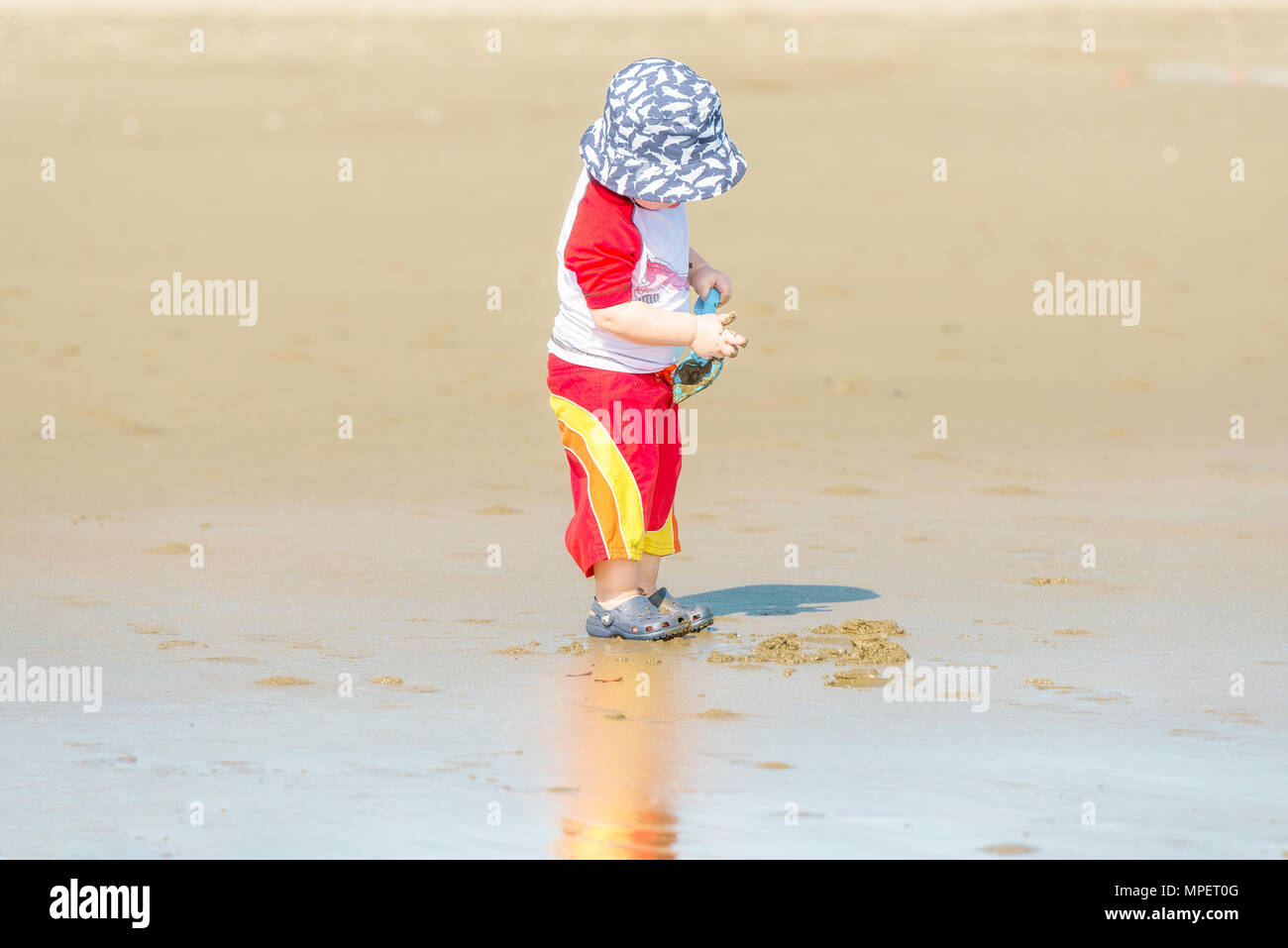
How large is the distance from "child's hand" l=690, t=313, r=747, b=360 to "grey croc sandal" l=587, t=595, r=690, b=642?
693 mm

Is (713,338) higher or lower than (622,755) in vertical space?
higher

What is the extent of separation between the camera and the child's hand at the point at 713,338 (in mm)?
4754

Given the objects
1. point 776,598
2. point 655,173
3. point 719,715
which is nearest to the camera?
point 719,715

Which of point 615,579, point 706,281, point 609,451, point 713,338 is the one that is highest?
point 706,281

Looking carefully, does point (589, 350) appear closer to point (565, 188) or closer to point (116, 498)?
point (116, 498)

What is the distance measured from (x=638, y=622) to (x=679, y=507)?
1914mm

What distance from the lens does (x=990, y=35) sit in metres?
31.5

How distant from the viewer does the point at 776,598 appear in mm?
5543
